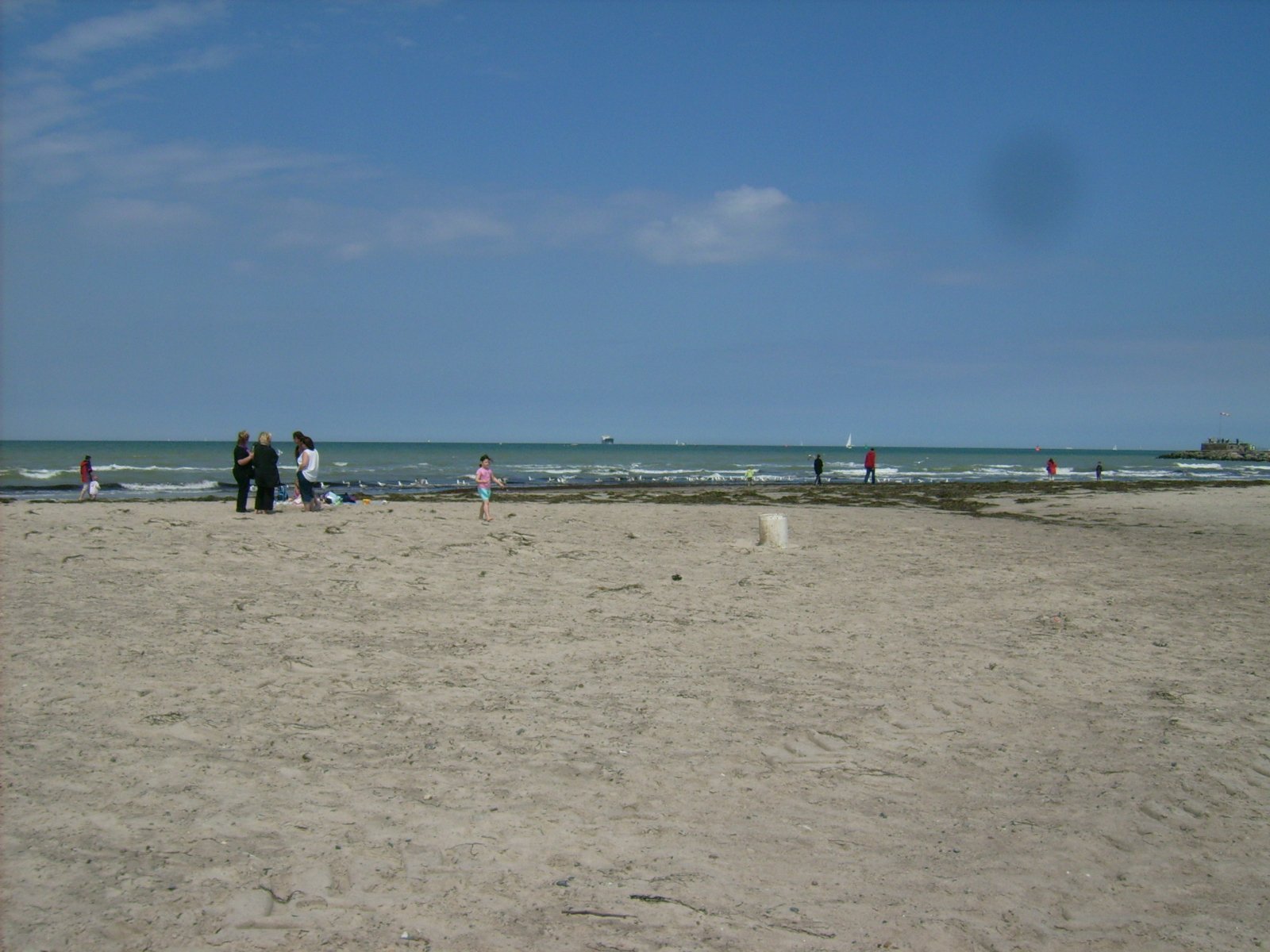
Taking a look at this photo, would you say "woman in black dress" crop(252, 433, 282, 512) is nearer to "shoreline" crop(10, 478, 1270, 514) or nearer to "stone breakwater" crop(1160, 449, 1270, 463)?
"shoreline" crop(10, 478, 1270, 514)

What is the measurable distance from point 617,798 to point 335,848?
59.6 inches

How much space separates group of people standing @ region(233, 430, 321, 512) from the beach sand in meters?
4.16

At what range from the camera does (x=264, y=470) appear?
1596 cm

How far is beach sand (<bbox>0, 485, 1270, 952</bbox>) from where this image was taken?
4066mm

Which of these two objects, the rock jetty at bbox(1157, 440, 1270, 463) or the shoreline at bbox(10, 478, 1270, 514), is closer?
the shoreline at bbox(10, 478, 1270, 514)

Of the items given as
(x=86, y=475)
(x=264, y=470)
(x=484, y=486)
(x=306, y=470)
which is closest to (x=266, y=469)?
(x=264, y=470)

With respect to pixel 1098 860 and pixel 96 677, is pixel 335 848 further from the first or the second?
pixel 1098 860

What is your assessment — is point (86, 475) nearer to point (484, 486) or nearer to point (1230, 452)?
point (484, 486)

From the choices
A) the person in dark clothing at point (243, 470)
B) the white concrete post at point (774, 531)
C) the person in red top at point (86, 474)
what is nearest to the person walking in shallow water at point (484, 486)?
the person in dark clothing at point (243, 470)

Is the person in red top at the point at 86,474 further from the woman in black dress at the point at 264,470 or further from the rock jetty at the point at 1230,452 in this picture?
the rock jetty at the point at 1230,452

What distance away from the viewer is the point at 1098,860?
4.73 metres

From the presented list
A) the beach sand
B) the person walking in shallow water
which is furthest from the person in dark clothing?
the beach sand

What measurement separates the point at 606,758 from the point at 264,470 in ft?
39.1

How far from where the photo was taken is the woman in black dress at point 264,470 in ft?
52.3
